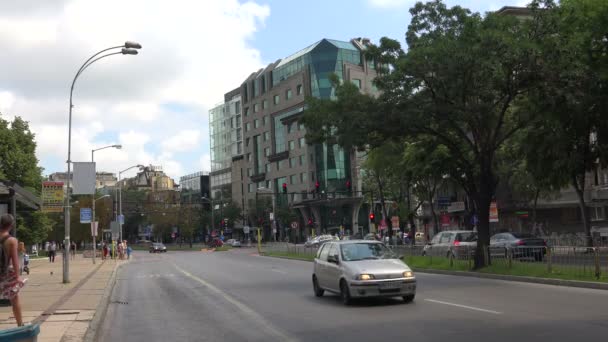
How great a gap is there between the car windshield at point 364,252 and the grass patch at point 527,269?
6.18m

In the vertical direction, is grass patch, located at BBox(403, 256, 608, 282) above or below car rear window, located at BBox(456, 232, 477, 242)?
below

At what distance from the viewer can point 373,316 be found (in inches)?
498

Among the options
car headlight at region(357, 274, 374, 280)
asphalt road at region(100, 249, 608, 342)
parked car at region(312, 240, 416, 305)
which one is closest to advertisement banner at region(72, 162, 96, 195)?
asphalt road at region(100, 249, 608, 342)

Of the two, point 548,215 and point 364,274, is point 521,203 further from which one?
point 364,274

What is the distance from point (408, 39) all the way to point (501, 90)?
13.4 ft

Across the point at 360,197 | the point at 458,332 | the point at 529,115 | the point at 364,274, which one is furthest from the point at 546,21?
the point at 360,197

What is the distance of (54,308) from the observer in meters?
15.5

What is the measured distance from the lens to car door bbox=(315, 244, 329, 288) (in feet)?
53.8

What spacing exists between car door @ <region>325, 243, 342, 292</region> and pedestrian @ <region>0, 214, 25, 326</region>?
25.3ft

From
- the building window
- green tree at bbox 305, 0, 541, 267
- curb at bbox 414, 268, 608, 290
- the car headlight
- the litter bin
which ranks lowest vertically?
curb at bbox 414, 268, 608, 290

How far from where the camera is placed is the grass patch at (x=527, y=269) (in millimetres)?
18031

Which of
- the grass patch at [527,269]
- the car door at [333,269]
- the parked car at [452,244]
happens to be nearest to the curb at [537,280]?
the grass patch at [527,269]

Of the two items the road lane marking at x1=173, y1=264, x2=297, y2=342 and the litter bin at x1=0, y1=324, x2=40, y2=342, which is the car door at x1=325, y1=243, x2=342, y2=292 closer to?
the road lane marking at x1=173, y1=264, x2=297, y2=342

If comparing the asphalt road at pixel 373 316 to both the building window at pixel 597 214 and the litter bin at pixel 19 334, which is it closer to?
the litter bin at pixel 19 334
